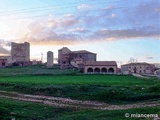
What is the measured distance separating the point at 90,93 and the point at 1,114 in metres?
14.1

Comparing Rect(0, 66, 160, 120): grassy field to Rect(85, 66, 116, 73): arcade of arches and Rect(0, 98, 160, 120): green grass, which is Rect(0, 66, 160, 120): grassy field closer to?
Rect(0, 98, 160, 120): green grass

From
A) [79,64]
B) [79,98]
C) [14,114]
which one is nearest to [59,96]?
[79,98]

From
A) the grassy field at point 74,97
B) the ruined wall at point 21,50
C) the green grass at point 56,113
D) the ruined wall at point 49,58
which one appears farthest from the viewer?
the ruined wall at point 21,50

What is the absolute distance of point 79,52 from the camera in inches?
3952

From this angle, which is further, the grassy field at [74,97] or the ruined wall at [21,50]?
the ruined wall at [21,50]

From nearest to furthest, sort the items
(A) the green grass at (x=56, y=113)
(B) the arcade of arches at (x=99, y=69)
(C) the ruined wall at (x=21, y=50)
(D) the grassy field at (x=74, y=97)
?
(A) the green grass at (x=56, y=113) → (D) the grassy field at (x=74, y=97) → (B) the arcade of arches at (x=99, y=69) → (C) the ruined wall at (x=21, y=50)

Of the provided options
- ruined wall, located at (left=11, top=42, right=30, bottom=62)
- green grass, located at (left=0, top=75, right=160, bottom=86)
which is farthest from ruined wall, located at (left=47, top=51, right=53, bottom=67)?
green grass, located at (left=0, top=75, right=160, bottom=86)

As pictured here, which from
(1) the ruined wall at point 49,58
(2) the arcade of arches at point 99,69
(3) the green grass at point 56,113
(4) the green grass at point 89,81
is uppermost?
(1) the ruined wall at point 49,58

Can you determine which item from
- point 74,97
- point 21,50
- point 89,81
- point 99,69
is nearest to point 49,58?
point 21,50

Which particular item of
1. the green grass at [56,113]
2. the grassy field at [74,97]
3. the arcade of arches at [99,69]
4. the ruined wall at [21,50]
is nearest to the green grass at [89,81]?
the grassy field at [74,97]

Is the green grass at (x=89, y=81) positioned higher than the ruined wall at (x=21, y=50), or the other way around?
the ruined wall at (x=21, y=50)

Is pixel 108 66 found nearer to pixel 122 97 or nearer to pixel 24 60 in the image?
pixel 24 60

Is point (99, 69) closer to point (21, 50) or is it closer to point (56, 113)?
point (21, 50)

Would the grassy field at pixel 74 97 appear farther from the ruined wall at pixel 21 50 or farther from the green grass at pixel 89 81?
the ruined wall at pixel 21 50
